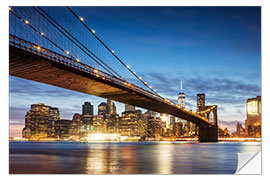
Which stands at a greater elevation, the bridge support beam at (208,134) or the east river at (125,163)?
the east river at (125,163)

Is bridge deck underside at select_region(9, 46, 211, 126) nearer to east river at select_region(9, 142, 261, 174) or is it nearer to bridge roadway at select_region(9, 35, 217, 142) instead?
bridge roadway at select_region(9, 35, 217, 142)

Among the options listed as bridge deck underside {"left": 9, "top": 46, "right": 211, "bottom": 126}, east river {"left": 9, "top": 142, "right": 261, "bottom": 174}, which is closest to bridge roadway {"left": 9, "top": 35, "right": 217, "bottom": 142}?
bridge deck underside {"left": 9, "top": 46, "right": 211, "bottom": 126}

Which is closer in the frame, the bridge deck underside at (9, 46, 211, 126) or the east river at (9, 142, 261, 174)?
the east river at (9, 142, 261, 174)
